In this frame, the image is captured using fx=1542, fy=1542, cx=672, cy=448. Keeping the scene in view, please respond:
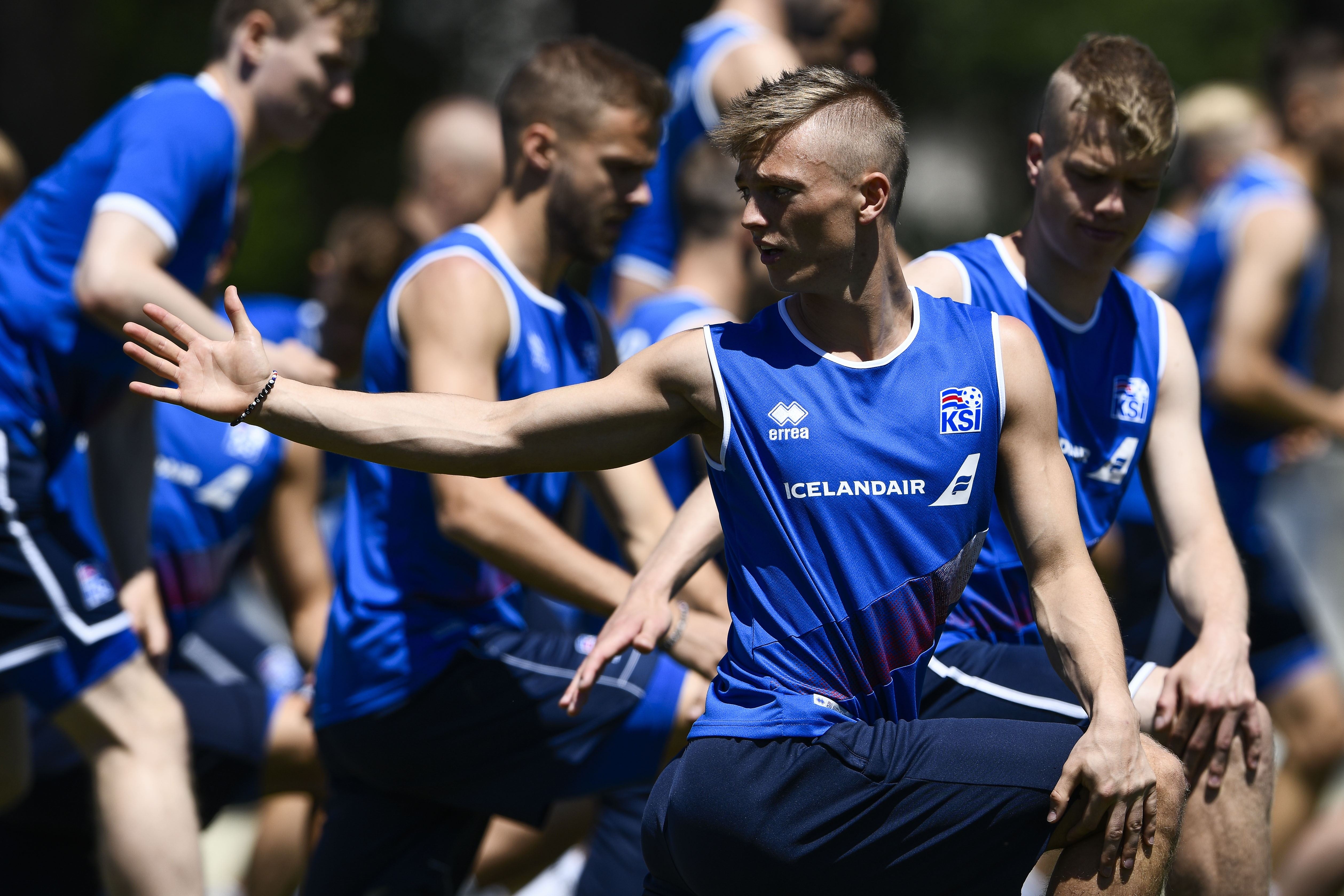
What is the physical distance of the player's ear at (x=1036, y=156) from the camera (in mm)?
3445

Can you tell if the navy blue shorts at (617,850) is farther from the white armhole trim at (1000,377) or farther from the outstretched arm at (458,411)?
the white armhole trim at (1000,377)

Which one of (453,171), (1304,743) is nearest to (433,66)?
(453,171)

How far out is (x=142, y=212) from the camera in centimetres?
379

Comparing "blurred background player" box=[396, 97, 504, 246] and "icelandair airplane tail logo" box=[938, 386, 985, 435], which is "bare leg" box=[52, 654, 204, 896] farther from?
"blurred background player" box=[396, 97, 504, 246]

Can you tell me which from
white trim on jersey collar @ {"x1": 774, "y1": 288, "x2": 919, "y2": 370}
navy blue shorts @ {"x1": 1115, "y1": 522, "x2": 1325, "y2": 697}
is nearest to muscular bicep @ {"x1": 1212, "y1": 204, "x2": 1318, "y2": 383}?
navy blue shorts @ {"x1": 1115, "y1": 522, "x2": 1325, "y2": 697}

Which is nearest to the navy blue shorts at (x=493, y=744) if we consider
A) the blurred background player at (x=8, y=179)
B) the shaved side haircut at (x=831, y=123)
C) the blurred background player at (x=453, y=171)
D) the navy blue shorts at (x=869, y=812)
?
the navy blue shorts at (x=869, y=812)

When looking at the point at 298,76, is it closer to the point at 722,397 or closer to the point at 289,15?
the point at 289,15

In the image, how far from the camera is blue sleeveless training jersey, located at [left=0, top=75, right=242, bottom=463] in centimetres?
388

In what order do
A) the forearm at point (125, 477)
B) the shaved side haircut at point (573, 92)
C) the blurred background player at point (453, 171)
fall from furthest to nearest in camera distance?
the blurred background player at point (453, 171) → the forearm at point (125, 477) → the shaved side haircut at point (573, 92)

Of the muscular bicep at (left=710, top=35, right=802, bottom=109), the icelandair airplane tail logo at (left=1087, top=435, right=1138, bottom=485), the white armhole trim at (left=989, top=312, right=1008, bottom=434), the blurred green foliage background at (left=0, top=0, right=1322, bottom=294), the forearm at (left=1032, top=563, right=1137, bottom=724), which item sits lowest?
the blurred green foliage background at (left=0, top=0, right=1322, bottom=294)

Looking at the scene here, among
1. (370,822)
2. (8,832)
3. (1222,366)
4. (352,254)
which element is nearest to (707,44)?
(352,254)

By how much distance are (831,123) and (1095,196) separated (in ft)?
2.84

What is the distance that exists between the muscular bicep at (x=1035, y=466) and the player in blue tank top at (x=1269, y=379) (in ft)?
9.32

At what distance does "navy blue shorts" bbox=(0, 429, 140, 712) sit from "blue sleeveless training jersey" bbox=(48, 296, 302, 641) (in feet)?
3.92
